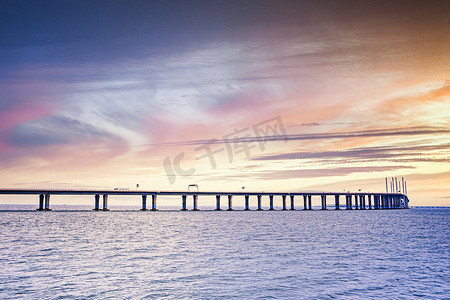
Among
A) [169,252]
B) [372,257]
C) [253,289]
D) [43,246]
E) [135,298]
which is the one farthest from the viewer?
[43,246]

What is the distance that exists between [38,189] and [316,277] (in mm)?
185221

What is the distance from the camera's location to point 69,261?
3772 cm

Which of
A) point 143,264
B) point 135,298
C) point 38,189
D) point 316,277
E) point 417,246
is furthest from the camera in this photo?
point 38,189

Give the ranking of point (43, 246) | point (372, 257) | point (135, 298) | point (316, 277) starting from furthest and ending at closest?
point (43, 246)
point (372, 257)
point (316, 277)
point (135, 298)

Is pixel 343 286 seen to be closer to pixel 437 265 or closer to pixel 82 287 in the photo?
pixel 437 265

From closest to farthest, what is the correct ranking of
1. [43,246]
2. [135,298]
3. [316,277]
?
[135,298]
[316,277]
[43,246]

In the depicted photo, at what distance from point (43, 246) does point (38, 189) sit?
493ft

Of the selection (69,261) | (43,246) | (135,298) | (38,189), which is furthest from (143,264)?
(38,189)

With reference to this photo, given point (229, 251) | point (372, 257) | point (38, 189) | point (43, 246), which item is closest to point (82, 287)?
point (229, 251)

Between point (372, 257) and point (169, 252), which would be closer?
point (372, 257)

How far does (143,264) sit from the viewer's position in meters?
36.0

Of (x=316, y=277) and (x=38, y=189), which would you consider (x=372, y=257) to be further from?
(x=38, y=189)

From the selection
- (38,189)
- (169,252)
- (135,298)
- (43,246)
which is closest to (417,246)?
(169,252)

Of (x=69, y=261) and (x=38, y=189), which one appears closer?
(x=69, y=261)
